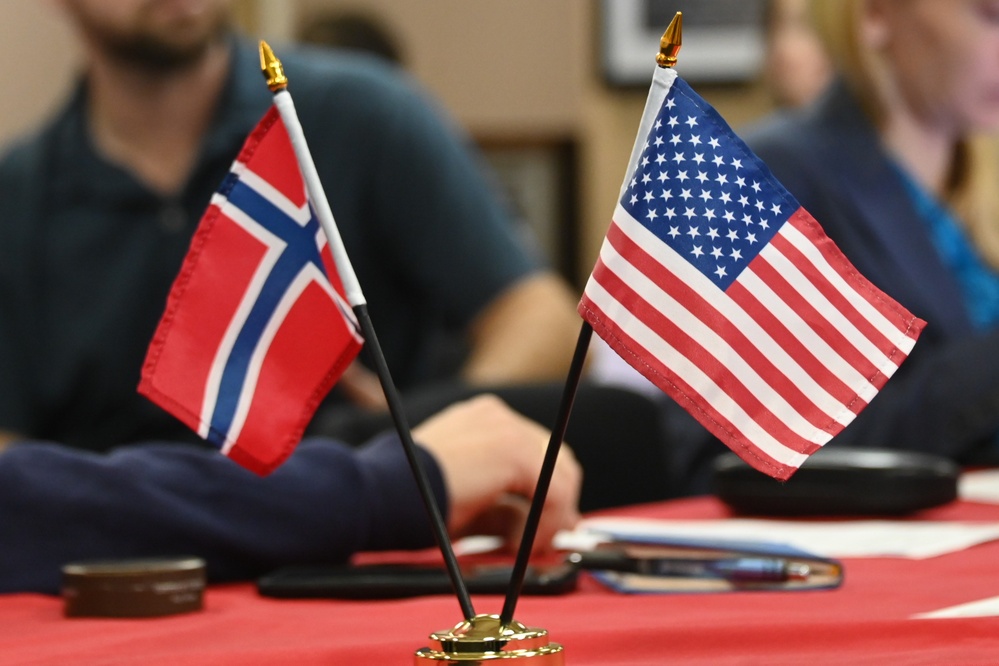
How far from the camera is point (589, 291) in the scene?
1.88 feet

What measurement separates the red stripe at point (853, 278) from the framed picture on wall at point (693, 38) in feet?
13.1

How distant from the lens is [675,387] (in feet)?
1.93

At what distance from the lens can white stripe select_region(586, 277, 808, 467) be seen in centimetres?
58

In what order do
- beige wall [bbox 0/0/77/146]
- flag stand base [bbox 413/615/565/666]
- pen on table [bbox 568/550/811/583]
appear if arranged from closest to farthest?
flag stand base [bbox 413/615/565/666] → pen on table [bbox 568/550/811/583] → beige wall [bbox 0/0/77/146]

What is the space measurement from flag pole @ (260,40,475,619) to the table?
0.20 feet

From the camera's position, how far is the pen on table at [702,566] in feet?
2.48

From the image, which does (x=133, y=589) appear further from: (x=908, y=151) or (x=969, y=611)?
(x=908, y=151)

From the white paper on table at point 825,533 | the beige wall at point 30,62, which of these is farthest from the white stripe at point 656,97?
the beige wall at point 30,62

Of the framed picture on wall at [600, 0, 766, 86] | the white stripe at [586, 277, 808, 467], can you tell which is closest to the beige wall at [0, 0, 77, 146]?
the framed picture on wall at [600, 0, 766, 86]

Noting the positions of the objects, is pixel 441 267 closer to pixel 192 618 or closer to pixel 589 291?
pixel 192 618

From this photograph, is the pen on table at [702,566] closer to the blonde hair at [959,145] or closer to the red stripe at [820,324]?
the red stripe at [820,324]

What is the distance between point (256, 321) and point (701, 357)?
22 cm

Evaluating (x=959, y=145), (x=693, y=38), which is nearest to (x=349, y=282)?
(x=959, y=145)

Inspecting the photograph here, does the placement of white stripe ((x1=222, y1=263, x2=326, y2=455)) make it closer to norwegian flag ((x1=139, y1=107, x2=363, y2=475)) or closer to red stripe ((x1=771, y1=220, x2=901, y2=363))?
norwegian flag ((x1=139, y1=107, x2=363, y2=475))
